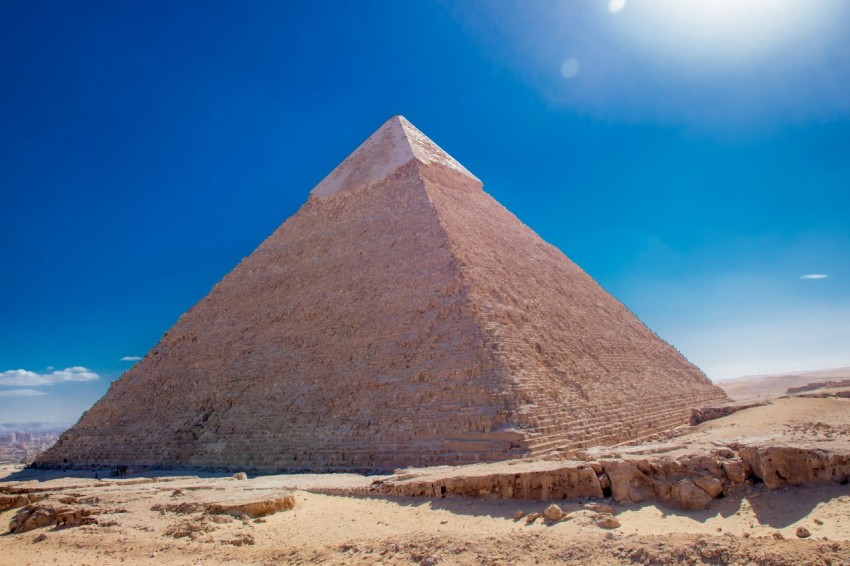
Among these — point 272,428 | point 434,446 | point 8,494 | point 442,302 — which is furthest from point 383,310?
point 8,494

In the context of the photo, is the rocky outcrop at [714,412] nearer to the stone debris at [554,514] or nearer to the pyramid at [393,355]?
the pyramid at [393,355]

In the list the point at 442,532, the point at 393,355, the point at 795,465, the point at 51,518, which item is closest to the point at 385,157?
the point at 393,355

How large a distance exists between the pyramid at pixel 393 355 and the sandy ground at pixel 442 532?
2978mm

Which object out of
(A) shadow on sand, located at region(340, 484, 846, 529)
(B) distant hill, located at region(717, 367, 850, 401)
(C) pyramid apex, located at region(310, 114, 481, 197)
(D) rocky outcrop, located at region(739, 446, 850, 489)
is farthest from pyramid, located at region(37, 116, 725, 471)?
(B) distant hill, located at region(717, 367, 850, 401)

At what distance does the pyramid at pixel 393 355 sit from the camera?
11.0 m

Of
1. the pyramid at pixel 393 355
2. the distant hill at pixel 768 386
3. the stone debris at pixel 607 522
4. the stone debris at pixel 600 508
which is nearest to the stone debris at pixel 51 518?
the pyramid at pixel 393 355

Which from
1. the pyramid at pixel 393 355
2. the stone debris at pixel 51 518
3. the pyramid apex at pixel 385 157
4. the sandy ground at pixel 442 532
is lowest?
the sandy ground at pixel 442 532

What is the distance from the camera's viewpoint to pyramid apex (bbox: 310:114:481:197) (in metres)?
21.7

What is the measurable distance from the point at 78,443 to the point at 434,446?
13.3 metres

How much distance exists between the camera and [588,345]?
52.2 ft

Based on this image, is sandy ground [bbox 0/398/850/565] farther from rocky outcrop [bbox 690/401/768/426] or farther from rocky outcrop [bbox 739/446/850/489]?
rocky outcrop [bbox 690/401/768/426]

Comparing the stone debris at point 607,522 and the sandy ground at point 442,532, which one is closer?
the sandy ground at point 442,532

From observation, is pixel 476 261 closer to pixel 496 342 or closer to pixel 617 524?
pixel 496 342

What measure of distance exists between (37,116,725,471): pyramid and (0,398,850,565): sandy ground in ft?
9.77
